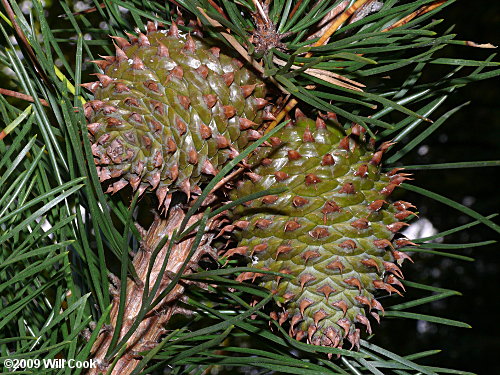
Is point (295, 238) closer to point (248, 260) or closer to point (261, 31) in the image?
point (248, 260)

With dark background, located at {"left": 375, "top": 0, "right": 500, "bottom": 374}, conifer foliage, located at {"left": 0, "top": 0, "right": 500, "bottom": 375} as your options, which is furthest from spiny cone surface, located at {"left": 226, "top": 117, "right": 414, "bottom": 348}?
dark background, located at {"left": 375, "top": 0, "right": 500, "bottom": 374}

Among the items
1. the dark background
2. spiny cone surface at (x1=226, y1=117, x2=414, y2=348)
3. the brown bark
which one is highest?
the dark background

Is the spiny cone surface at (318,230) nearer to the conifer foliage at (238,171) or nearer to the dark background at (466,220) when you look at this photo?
the conifer foliage at (238,171)

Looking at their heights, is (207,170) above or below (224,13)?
below

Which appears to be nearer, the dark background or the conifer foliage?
the conifer foliage

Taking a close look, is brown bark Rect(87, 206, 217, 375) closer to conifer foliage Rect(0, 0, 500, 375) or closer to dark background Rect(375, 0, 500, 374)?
conifer foliage Rect(0, 0, 500, 375)

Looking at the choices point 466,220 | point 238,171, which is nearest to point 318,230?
point 238,171

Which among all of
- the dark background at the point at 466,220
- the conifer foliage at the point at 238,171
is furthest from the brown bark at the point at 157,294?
the dark background at the point at 466,220

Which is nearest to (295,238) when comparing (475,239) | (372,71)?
(372,71)
